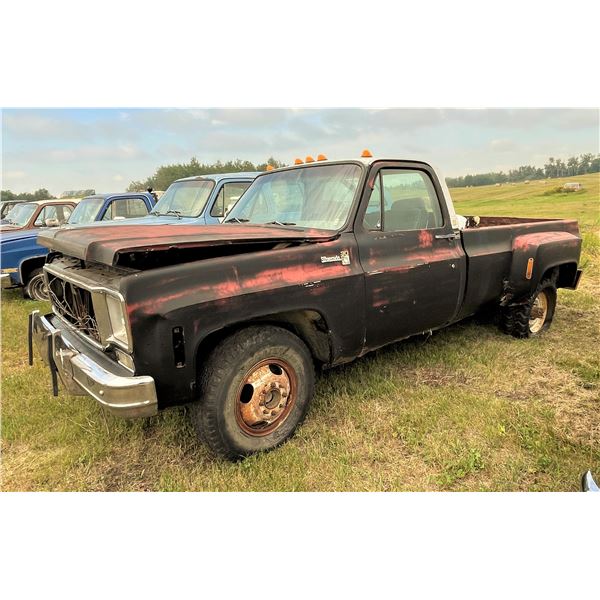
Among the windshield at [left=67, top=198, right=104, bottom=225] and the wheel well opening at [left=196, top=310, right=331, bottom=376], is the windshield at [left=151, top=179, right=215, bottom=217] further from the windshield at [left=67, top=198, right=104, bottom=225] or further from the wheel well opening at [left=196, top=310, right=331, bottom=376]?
the wheel well opening at [left=196, top=310, right=331, bottom=376]

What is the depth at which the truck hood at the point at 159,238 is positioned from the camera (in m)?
2.48

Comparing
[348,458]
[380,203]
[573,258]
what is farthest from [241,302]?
[573,258]

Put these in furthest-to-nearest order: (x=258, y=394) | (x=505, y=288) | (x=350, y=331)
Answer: (x=505, y=288), (x=350, y=331), (x=258, y=394)

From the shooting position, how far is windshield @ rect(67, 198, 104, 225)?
8570 mm

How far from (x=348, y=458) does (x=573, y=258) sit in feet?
12.5

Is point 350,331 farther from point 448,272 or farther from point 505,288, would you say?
point 505,288

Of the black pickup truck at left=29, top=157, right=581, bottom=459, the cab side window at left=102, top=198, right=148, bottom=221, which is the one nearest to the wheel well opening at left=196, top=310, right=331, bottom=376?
the black pickup truck at left=29, top=157, right=581, bottom=459

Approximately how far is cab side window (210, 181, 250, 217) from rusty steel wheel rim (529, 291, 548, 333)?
4.35 metres

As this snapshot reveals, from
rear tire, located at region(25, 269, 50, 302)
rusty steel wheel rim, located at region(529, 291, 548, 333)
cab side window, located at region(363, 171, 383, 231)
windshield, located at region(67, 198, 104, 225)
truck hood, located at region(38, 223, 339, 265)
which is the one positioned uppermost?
cab side window, located at region(363, 171, 383, 231)

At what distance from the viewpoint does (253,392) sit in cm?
284

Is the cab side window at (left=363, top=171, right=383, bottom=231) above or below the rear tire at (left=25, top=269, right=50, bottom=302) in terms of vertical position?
above

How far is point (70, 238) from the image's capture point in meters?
2.95

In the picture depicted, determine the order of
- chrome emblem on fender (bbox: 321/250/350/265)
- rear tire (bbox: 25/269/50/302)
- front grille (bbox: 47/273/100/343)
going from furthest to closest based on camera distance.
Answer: rear tire (bbox: 25/269/50/302), chrome emblem on fender (bbox: 321/250/350/265), front grille (bbox: 47/273/100/343)

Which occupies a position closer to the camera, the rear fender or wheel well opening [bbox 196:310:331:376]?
wheel well opening [bbox 196:310:331:376]
